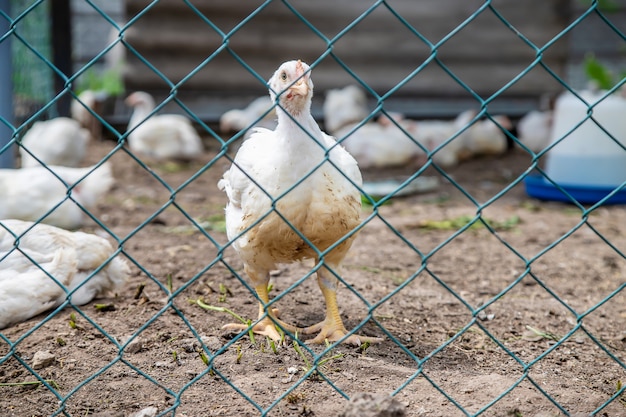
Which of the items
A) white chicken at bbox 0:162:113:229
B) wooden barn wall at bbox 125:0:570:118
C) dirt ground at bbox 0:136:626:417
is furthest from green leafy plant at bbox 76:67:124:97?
white chicken at bbox 0:162:113:229

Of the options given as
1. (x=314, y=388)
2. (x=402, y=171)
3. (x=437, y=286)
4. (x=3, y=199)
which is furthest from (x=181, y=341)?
(x=402, y=171)

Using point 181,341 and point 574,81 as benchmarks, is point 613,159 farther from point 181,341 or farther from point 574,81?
point 574,81

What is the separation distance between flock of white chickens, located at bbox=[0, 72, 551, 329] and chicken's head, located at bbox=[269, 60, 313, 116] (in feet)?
0.50

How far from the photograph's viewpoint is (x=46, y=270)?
10.1ft

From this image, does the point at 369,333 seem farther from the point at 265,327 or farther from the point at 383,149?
the point at 383,149

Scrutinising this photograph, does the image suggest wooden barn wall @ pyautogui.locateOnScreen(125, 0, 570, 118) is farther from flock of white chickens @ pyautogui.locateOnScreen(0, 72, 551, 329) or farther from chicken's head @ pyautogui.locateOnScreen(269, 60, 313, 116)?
chicken's head @ pyautogui.locateOnScreen(269, 60, 313, 116)

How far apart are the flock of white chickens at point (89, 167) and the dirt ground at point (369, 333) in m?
0.15

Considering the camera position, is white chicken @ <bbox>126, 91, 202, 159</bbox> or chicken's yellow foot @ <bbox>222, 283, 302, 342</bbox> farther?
white chicken @ <bbox>126, 91, 202, 159</bbox>

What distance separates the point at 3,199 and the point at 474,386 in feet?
10.6

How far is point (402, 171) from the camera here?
7.47m

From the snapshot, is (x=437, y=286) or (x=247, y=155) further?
(x=437, y=286)

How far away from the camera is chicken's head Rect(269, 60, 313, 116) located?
8.52ft

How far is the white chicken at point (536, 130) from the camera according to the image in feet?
26.4

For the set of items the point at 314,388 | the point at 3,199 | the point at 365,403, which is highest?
the point at 3,199
